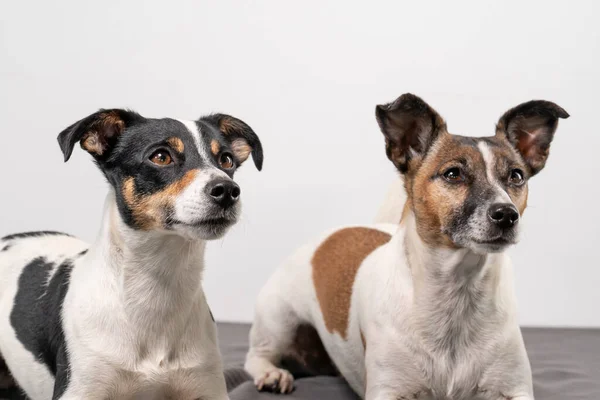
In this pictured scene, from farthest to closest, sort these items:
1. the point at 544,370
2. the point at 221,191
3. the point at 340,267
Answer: the point at 544,370 → the point at 340,267 → the point at 221,191

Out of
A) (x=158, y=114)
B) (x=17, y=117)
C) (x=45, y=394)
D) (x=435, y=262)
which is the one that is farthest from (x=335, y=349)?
(x=17, y=117)

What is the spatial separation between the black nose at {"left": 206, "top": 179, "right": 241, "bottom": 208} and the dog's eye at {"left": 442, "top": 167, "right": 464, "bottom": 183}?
756mm

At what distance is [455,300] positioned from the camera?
2.87 meters

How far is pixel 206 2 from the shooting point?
5.26m

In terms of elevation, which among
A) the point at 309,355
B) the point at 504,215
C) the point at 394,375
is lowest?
the point at 309,355

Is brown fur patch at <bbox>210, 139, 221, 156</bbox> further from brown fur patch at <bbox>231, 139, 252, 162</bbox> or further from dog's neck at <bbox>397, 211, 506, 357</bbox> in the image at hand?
dog's neck at <bbox>397, 211, 506, 357</bbox>

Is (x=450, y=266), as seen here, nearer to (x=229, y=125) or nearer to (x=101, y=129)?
(x=229, y=125)

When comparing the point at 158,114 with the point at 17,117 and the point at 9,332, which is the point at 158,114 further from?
the point at 9,332

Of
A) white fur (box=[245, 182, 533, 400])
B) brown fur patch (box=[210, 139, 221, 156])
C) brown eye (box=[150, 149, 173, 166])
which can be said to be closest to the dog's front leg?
white fur (box=[245, 182, 533, 400])

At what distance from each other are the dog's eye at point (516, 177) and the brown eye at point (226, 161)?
94 cm

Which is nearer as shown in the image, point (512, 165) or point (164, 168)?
point (164, 168)

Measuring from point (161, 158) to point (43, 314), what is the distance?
0.77 meters

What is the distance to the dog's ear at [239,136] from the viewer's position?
2.99m

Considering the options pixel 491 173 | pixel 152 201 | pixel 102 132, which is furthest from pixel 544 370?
pixel 102 132
